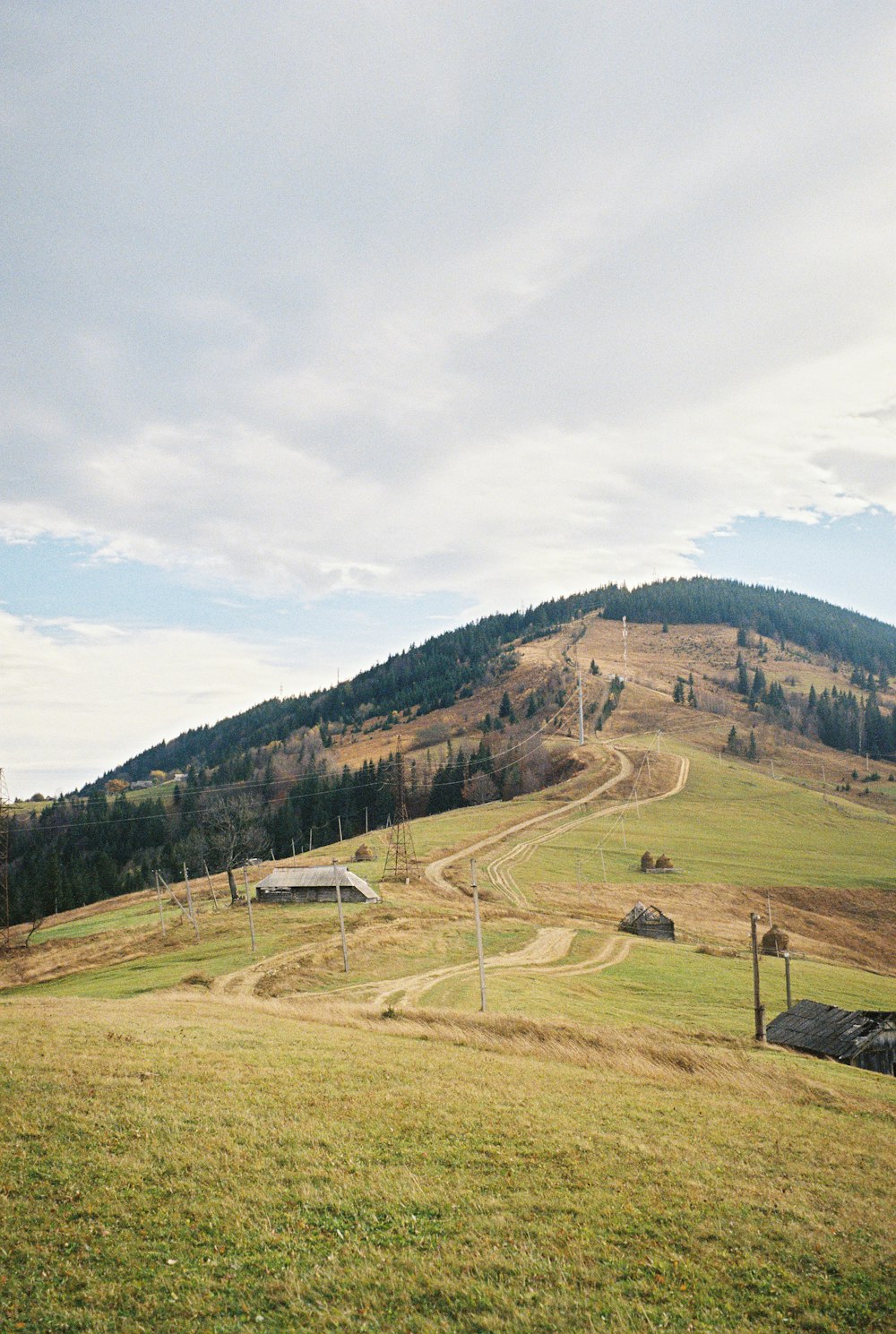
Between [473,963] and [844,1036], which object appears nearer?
[844,1036]

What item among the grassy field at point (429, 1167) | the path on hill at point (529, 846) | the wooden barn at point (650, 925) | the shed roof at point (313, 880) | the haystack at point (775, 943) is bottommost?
the haystack at point (775, 943)

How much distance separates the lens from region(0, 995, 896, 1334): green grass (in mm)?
12070

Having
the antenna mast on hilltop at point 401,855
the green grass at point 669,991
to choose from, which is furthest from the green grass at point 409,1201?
the antenna mast on hilltop at point 401,855

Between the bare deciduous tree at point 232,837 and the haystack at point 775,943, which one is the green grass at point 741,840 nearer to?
the haystack at point 775,943

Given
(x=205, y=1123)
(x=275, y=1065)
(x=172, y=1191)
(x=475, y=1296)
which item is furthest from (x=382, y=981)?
(x=475, y=1296)

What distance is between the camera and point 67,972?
2440 inches

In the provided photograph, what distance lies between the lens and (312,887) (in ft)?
279

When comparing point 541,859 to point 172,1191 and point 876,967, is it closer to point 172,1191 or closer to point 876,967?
point 876,967

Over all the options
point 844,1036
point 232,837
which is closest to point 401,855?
point 232,837

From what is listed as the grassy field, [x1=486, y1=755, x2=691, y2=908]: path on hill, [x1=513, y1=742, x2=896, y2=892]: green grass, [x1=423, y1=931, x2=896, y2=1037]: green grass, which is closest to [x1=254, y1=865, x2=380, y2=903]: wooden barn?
[x1=486, y1=755, x2=691, y2=908]: path on hill

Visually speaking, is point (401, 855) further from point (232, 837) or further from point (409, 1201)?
point (409, 1201)

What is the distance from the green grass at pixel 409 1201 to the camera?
1207 cm

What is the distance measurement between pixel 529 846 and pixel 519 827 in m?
13.1

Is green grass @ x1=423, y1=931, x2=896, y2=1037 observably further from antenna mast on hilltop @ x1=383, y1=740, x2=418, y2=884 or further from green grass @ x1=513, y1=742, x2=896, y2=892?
green grass @ x1=513, y1=742, x2=896, y2=892
